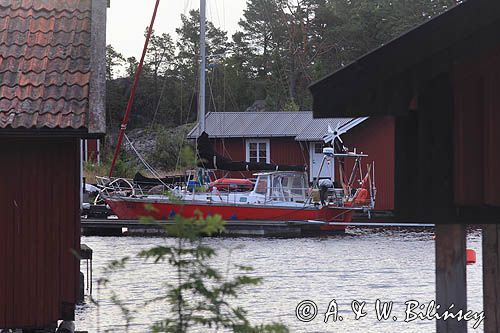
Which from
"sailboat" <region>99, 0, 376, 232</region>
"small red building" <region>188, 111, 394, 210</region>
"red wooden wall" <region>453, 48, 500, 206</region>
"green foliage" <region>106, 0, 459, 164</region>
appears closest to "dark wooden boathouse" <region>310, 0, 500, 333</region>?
"red wooden wall" <region>453, 48, 500, 206</region>

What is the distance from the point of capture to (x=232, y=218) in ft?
135

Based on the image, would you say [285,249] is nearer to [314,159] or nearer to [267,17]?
[314,159]

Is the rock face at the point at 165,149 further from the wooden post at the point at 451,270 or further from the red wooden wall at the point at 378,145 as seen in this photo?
the wooden post at the point at 451,270

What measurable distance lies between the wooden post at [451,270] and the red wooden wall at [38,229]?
6.40 meters

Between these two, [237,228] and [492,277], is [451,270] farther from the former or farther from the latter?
[237,228]

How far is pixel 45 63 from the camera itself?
13.2 m

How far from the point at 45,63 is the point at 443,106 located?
7.35 meters

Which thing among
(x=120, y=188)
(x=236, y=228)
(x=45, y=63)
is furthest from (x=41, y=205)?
(x=120, y=188)

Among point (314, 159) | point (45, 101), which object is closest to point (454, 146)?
point (45, 101)

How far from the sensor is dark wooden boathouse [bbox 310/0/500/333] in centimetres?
669

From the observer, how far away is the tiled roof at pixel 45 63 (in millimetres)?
12406

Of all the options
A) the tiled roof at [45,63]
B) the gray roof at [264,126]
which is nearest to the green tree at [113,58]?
the gray roof at [264,126]

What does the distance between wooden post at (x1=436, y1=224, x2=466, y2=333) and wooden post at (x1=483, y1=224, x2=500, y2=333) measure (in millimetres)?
175

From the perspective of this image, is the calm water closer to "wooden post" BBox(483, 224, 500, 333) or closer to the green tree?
"wooden post" BBox(483, 224, 500, 333)
